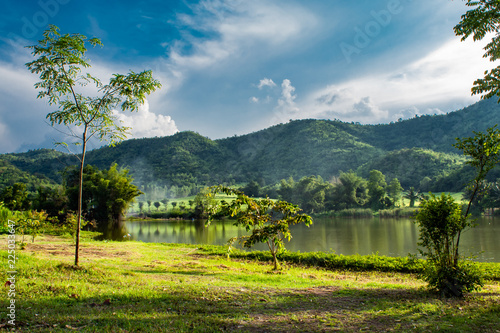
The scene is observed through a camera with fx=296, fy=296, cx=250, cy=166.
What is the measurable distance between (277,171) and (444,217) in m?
126

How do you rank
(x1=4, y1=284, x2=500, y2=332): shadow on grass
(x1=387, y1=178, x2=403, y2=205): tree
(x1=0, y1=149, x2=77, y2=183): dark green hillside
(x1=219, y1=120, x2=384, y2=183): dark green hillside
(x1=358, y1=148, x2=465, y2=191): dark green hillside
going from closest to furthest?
1. (x1=4, y1=284, x2=500, y2=332): shadow on grass
2. (x1=387, y1=178, x2=403, y2=205): tree
3. (x1=358, y1=148, x2=465, y2=191): dark green hillside
4. (x1=0, y1=149, x2=77, y2=183): dark green hillside
5. (x1=219, y1=120, x2=384, y2=183): dark green hillside

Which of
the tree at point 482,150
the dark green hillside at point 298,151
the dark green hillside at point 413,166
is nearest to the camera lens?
the tree at point 482,150

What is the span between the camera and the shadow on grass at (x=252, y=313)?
4.17 metres

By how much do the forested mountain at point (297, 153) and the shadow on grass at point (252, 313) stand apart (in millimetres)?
102914

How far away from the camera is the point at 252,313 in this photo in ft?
16.5

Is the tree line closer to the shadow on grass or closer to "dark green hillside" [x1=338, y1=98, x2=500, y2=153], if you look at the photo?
the shadow on grass

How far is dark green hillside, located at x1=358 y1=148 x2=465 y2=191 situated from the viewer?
98062 mm

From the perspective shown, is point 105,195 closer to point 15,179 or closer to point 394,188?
point 15,179

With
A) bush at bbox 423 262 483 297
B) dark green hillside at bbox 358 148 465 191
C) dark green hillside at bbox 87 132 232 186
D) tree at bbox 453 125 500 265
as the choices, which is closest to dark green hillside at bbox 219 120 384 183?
dark green hillside at bbox 87 132 232 186

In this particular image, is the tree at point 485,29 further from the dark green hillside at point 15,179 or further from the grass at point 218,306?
the dark green hillside at point 15,179

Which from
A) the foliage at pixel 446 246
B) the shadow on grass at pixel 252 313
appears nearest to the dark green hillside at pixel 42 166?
the shadow on grass at pixel 252 313

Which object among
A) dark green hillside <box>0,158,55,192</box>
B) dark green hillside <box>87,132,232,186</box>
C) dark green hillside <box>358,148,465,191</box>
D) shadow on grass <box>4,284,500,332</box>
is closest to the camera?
shadow on grass <box>4,284,500,332</box>

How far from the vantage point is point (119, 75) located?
8367 millimetres

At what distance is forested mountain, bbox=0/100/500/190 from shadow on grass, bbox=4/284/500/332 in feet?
338
